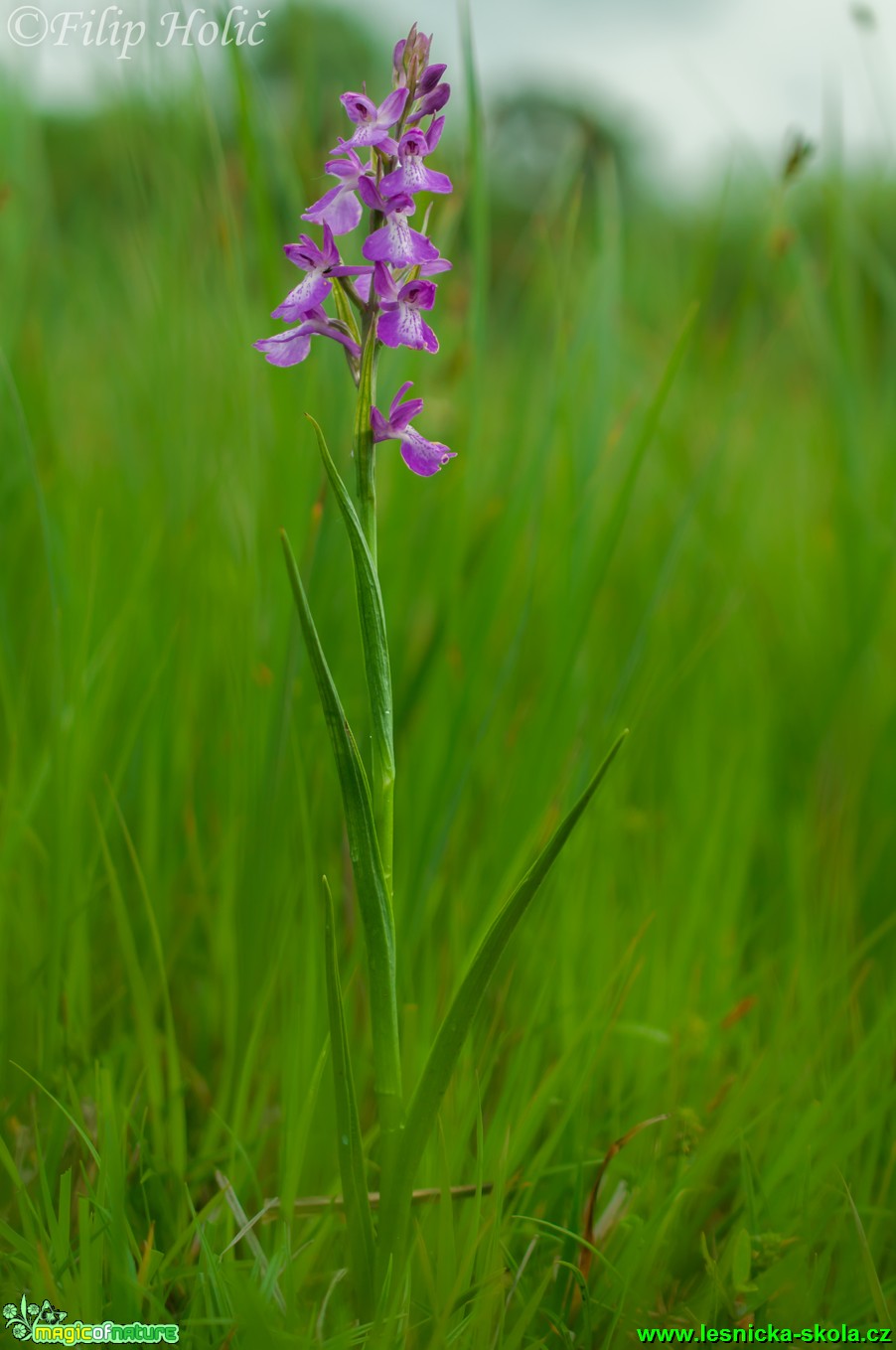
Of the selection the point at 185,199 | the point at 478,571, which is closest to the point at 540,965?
the point at 478,571

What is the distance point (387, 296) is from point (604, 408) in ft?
2.49

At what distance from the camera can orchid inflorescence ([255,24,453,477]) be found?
744 mm

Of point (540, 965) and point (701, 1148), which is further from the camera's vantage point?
point (540, 965)

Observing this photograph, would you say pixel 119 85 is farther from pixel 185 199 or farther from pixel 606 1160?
pixel 606 1160

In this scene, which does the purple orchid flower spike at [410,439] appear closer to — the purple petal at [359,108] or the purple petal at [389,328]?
the purple petal at [389,328]

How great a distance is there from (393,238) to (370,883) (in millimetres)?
461

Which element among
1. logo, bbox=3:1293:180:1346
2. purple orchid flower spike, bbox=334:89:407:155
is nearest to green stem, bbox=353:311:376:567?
purple orchid flower spike, bbox=334:89:407:155

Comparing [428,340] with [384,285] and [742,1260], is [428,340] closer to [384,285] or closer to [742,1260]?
[384,285]

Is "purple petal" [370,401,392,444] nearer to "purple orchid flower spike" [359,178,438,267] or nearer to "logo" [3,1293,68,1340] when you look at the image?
"purple orchid flower spike" [359,178,438,267]

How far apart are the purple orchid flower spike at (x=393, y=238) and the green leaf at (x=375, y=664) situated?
13cm

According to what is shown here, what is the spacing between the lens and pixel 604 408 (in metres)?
1.48

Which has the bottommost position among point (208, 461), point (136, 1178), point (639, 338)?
point (136, 1178)

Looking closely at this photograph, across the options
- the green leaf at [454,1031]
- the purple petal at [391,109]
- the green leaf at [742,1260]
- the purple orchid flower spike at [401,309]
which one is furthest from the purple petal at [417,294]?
the green leaf at [742,1260]

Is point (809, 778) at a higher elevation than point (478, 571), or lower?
lower
